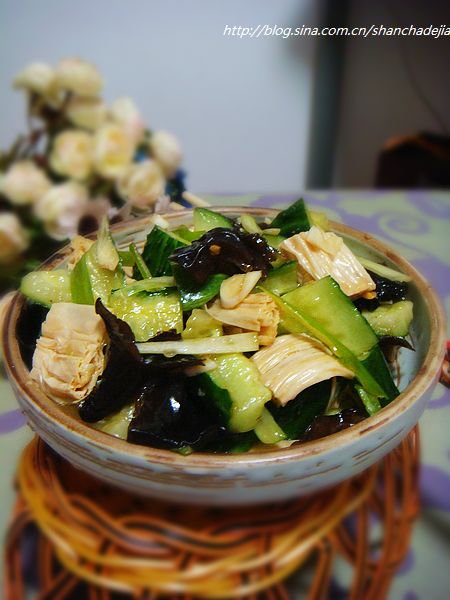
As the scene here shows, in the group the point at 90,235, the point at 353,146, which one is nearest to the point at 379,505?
the point at 90,235

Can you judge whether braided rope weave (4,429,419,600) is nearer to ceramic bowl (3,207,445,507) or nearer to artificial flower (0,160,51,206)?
ceramic bowl (3,207,445,507)

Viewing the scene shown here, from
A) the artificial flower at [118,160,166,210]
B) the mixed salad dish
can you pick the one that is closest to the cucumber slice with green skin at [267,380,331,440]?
the mixed salad dish

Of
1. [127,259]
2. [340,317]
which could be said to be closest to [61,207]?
[127,259]

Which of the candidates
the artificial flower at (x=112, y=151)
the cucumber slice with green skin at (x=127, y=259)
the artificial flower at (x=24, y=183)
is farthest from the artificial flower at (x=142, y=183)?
the cucumber slice with green skin at (x=127, y=259)

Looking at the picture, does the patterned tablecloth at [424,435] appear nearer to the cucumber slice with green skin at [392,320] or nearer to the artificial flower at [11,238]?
the cucumber slice with green skin at [392,320]

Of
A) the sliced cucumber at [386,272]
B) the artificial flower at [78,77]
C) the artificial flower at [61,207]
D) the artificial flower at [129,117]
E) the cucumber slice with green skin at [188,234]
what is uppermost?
the artificial flower at [78,77]

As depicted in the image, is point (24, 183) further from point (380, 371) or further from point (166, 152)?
point (380, 371)
